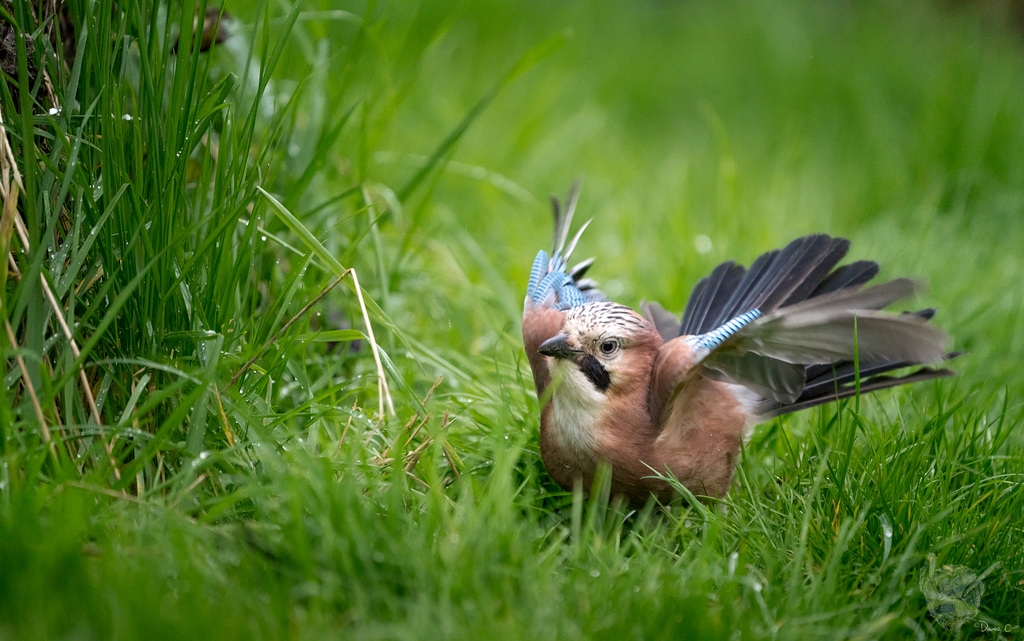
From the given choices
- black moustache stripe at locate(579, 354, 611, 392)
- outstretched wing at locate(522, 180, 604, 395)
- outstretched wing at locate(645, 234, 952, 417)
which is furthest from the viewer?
outstretched wing at locate(522, 180, 604, 395)

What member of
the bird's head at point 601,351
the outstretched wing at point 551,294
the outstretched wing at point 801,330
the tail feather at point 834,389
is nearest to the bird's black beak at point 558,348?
the bird's head at point 601,351

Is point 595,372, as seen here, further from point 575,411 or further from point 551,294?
point 551,294

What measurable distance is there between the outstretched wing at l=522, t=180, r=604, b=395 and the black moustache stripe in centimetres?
18

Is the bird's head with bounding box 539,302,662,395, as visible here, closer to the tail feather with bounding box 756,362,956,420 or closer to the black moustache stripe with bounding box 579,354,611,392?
the black moustache stripe with bounding box 579,354,611,392

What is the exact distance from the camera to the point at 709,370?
112 inches

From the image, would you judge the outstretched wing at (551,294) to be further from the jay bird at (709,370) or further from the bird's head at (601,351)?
the bird's head at (601,351)

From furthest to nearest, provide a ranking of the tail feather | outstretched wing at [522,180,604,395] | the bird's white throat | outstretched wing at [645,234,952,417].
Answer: outstretched wing at [522,180,604,395] → the tail feather → the bird's white throat → outstretched wing at [645,234,952,417]

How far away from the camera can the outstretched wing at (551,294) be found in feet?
9.89

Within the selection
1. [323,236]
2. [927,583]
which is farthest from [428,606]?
[323,236]

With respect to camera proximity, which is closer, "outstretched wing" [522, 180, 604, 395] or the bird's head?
the bird's head

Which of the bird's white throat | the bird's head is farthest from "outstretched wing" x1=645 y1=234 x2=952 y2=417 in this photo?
the bird's white throat

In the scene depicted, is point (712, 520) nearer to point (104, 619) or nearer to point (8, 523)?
point (104, 619)

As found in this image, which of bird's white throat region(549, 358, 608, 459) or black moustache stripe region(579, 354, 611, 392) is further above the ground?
black moustache stripe region(579, 354, 611, 392)

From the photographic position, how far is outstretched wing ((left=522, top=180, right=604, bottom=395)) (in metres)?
3.01
